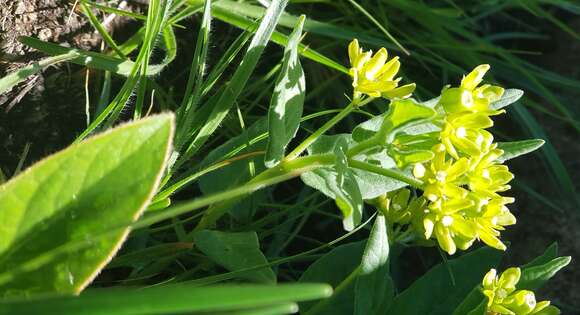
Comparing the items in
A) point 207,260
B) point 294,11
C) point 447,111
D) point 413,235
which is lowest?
point 207,260

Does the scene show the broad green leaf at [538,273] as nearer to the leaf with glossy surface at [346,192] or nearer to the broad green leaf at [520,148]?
the broad green leaf at [520,148]

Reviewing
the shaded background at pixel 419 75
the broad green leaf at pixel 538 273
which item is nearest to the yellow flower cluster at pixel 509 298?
the broad green leaf at pixel 538 273

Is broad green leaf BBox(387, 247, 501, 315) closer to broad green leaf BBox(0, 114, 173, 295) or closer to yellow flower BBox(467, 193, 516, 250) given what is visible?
yellow flower BBox(467, 193, 516, 250)

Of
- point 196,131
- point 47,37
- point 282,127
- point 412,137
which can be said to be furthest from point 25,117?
point 412,137

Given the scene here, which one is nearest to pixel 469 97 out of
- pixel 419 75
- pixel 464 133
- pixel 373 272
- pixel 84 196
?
pixel 464 133

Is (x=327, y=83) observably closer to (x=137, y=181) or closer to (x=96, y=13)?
(x=96, y=13)

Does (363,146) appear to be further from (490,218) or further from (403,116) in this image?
(490,218)
